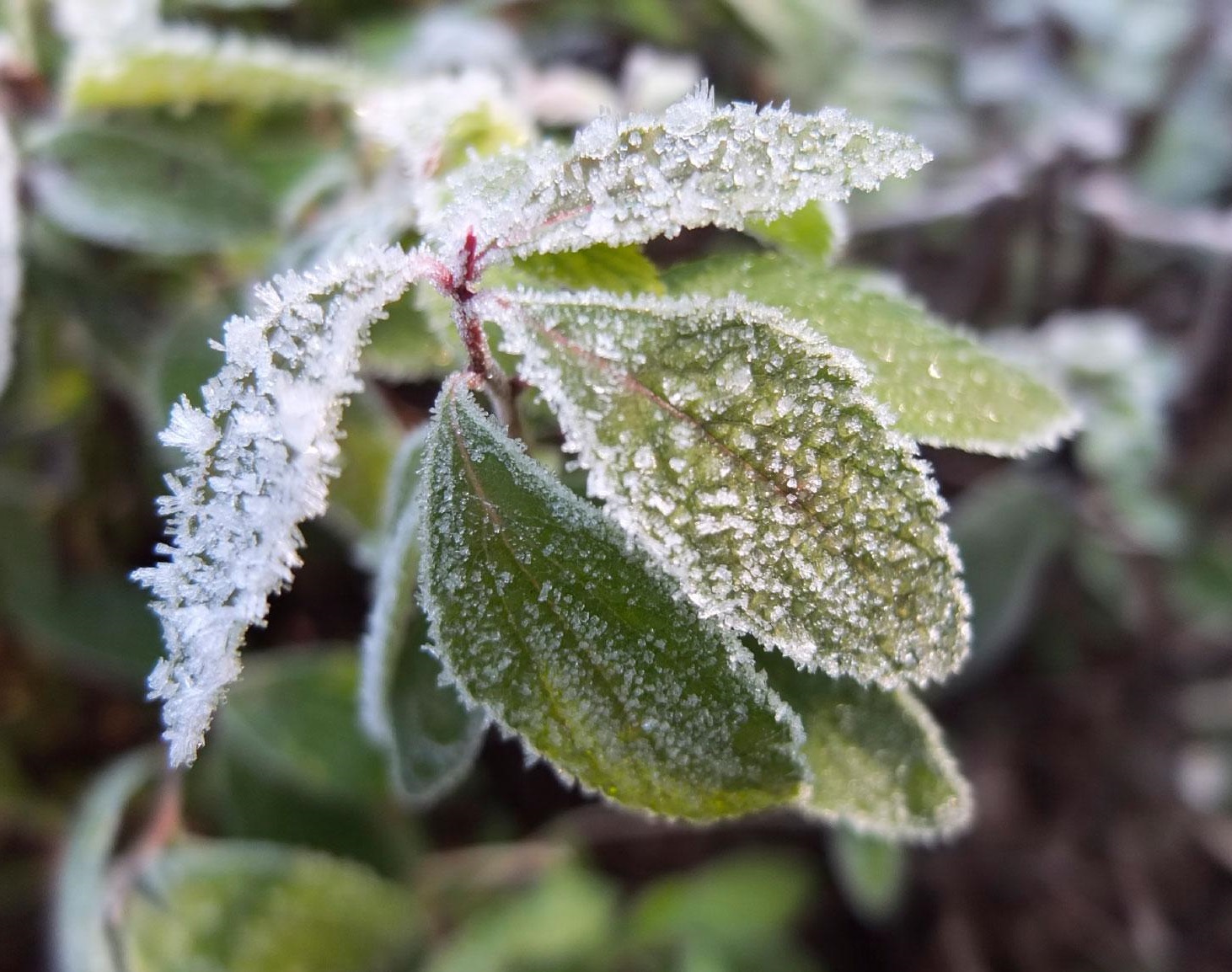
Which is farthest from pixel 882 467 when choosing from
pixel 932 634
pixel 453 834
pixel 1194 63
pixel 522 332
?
pixel 1194 63

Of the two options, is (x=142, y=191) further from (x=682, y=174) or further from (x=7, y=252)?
(x=682, y=174)

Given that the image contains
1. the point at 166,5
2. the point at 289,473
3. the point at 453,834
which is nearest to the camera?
the point at 289,473

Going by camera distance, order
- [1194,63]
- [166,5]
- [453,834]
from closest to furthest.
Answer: [166,5] → [453,834] → [1194,63]

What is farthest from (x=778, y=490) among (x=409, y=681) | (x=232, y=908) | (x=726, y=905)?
(x=726, y=905)

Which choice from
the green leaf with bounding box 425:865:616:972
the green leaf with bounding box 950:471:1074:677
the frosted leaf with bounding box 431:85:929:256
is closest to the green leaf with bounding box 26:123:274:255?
the frosted leaf with bounding box 431:85:929:256

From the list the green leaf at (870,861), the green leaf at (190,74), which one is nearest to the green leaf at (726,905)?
the green leaf at (870,861)

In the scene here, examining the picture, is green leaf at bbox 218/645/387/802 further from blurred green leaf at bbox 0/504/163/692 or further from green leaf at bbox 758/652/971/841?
green leaf at bbox 758/652/971/841

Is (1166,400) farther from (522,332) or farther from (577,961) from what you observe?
(522,332)
